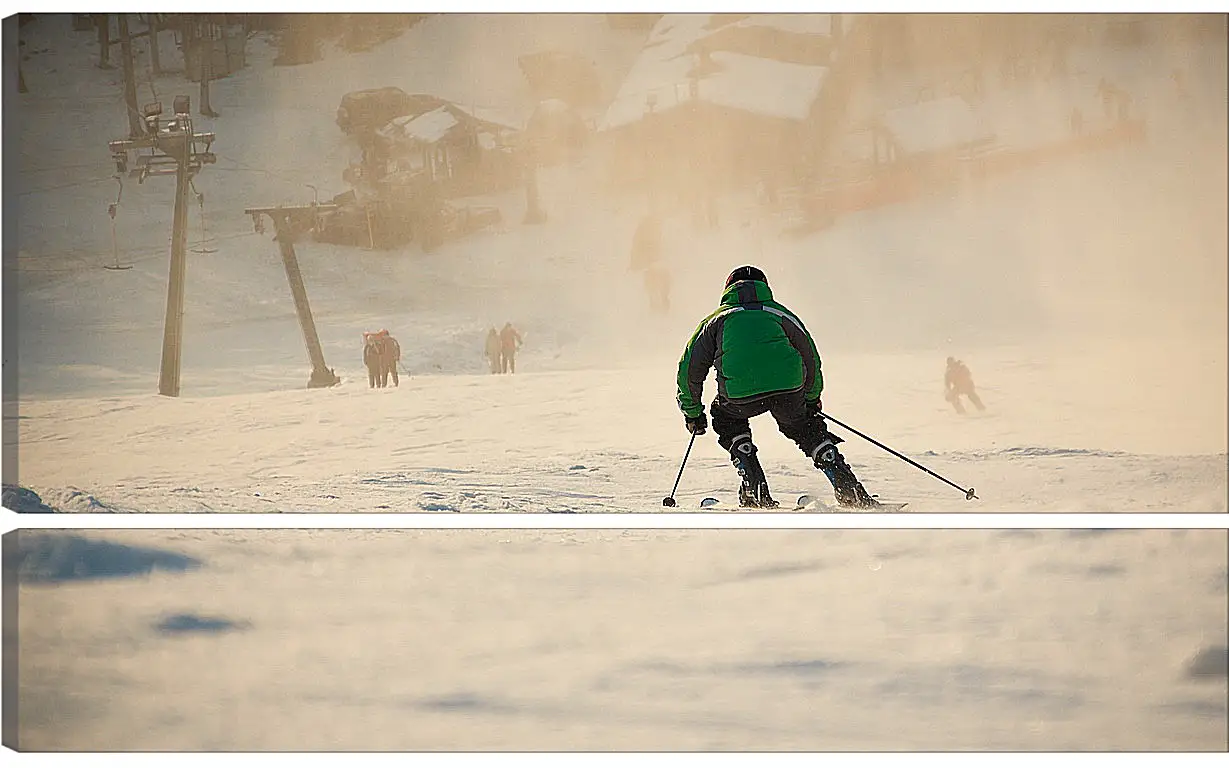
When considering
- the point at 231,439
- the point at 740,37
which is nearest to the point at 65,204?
the point at 231,439

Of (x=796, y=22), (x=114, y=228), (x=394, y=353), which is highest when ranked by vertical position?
(x=796, y=22)

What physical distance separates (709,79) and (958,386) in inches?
55.0

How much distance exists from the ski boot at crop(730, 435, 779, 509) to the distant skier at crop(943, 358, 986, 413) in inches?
37.0

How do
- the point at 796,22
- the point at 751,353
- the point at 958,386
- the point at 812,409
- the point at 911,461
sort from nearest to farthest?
1. the point at 751,353
2. the point at 812,409
3. the point at 911,461
4. the point at 796,22
5. the point at 958,386

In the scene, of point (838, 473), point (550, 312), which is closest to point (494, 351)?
point (550, 312)

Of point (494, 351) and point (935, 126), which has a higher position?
point (935, 126)

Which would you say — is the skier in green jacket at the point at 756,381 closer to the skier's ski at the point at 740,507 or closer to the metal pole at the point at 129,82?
the skier's ski at the point at 740,507

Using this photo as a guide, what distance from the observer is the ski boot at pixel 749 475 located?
382 cm

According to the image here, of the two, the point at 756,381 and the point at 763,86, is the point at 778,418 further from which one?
the point at 763,86

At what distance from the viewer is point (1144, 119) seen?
4496 mm

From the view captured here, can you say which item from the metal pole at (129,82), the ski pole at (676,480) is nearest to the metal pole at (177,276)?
the metal pole at (129,82)

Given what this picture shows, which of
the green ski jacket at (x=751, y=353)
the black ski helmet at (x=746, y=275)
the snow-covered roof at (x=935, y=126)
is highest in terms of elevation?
the snow-covered roof at (x=935, y=126)

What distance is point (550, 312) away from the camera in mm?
4551

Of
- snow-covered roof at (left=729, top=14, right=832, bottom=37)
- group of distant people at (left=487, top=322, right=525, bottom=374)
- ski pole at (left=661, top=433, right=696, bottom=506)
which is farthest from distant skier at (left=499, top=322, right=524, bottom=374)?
snow-covered roof at (left=729, top=14, right=832, bottom=37)
